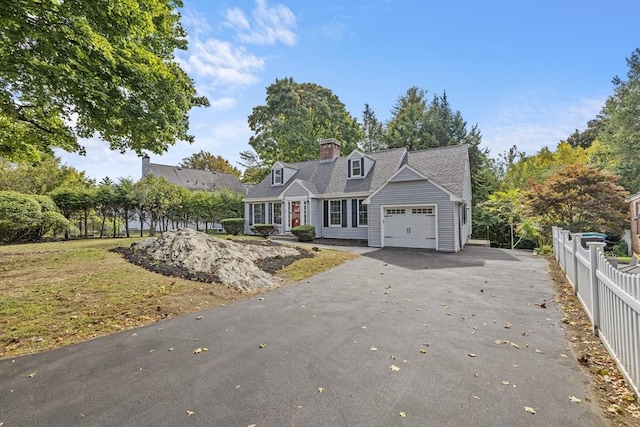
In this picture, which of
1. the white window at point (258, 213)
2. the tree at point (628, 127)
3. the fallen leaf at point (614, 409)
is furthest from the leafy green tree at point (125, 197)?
the tree at point (628, 127)

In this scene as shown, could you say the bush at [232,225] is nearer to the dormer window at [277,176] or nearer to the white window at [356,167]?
Answer: the dormer window at [277,176]

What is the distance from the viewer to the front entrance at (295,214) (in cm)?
2020

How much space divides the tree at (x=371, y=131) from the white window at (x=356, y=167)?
2065 centimetres

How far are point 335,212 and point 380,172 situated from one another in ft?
12.9

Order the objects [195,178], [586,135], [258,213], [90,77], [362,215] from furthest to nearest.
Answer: [586,135] < [195,178] < [258,213] < [362,215] < [90,77]

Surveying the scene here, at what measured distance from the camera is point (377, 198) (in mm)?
16125

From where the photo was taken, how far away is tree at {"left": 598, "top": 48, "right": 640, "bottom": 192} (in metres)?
23.0

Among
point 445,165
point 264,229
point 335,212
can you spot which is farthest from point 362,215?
point 264,229

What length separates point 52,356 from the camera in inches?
147

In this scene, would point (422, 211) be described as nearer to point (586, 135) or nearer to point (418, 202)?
point (418, 202)

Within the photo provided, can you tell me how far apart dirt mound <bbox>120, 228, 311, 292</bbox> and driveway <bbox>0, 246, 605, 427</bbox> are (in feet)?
6.01

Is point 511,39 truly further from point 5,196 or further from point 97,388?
point 5,196

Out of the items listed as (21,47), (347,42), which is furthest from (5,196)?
(347,42)

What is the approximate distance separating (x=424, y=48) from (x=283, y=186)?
13.0 metres
